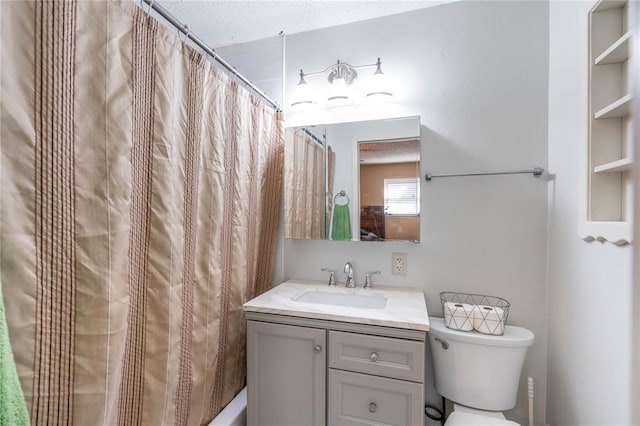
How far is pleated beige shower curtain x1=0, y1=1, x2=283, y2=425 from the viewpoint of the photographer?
625 millimetres

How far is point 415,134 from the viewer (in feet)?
5.08

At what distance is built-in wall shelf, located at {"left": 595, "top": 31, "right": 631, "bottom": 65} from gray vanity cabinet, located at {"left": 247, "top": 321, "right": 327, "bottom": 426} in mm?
1362

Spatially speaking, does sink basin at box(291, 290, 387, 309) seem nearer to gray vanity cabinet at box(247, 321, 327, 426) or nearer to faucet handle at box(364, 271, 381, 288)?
faucet handle at box(364, 271, 381, 288)

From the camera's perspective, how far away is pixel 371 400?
1174 millimetres

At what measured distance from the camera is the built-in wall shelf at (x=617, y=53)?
80 cm

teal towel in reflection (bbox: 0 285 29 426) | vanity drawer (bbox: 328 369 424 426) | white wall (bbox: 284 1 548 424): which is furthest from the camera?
white wall (bbox: 284 1 548 424)

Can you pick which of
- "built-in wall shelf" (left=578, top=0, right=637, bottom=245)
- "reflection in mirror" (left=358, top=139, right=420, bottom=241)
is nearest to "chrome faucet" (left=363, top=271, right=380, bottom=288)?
"reflection in mirror" (left=358, top=139, right=420, bottom=241)

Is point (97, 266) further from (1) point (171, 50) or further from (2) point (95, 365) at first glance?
(1) point (171, 50)

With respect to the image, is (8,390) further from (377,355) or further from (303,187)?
(303,187)

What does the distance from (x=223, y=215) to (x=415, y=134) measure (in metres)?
1.08

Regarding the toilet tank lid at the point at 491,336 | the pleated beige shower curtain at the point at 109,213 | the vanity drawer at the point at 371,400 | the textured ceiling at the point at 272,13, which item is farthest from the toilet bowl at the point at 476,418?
the textured ceiling at the point at 272,13

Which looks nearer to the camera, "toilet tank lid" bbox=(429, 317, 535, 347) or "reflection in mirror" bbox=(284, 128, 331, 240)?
"toilet tank lid" bbox=(429, 317, 535, 347)

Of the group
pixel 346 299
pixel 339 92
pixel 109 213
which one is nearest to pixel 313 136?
pixel 339 92

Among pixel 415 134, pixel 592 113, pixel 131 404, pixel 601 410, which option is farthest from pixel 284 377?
pixel 592 113
